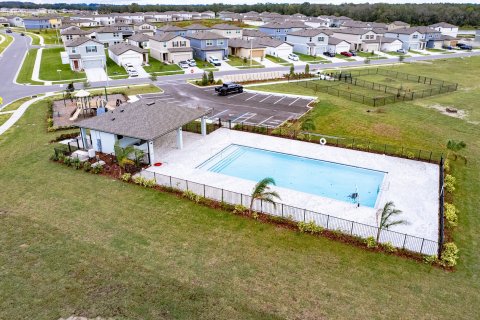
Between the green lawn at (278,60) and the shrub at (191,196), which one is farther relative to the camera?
the green lawn at (278,60)

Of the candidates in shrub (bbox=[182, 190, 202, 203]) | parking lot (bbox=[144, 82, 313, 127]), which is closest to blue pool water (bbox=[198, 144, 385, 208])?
shrub (bbox=[182, 190, 202, 203])

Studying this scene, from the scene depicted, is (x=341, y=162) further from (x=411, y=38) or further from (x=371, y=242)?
(x=411, y=38)

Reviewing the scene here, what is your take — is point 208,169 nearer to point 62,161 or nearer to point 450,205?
point 62,161

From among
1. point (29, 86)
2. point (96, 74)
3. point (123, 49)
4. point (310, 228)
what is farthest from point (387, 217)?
point (123, 49)

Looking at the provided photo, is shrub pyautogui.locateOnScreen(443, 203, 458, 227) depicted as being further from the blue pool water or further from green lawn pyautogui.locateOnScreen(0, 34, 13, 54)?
green lawn pyautogui.locateOnScreen(0, 34, 13, 54)

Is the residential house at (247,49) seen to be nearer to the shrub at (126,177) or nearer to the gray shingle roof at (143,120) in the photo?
the gray shingle roof at (143,120)

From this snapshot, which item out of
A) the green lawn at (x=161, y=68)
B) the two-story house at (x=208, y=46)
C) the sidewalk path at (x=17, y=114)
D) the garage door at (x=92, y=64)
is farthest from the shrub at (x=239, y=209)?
the two-story house at (x=208, y=46)
